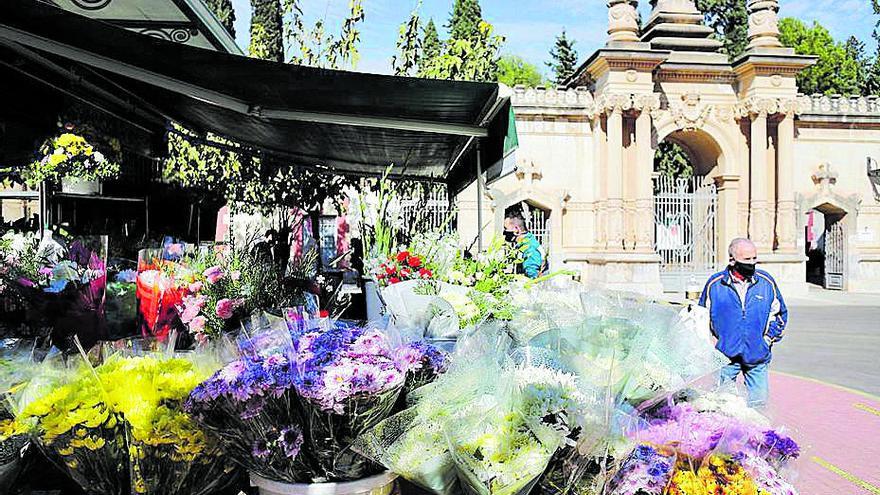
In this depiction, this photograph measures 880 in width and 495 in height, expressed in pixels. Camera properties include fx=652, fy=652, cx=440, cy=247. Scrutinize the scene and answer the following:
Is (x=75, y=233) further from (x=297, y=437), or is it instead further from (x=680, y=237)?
(x=680, y=237)

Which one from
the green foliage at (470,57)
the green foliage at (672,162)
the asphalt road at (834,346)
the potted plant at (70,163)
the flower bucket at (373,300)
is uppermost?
the green foliage at (672,162)

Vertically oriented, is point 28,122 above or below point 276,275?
above

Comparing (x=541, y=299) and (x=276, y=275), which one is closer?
(x=541, y=299)

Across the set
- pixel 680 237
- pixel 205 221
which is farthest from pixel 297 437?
pixel 680 237

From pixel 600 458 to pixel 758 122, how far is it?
22.8 meters

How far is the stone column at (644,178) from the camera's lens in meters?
21.1

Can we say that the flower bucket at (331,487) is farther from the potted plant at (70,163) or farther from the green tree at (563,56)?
the green tree at (563,56)

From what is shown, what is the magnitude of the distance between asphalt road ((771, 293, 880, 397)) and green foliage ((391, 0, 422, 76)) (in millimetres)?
6820

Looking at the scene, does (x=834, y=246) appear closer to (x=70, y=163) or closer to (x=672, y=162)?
(x=672, y=162)

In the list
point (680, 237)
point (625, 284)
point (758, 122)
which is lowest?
point (625, 284)

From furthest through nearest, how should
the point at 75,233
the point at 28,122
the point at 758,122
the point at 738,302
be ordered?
the point at 758,122
the point at 75,233
the point at 28,122
the point at 738,302

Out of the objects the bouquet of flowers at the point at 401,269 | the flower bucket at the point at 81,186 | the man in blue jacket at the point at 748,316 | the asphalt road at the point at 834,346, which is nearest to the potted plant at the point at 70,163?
the flower bucket at the point at 81,186

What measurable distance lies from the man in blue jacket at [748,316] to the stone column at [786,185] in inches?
719

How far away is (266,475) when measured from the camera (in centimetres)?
201
